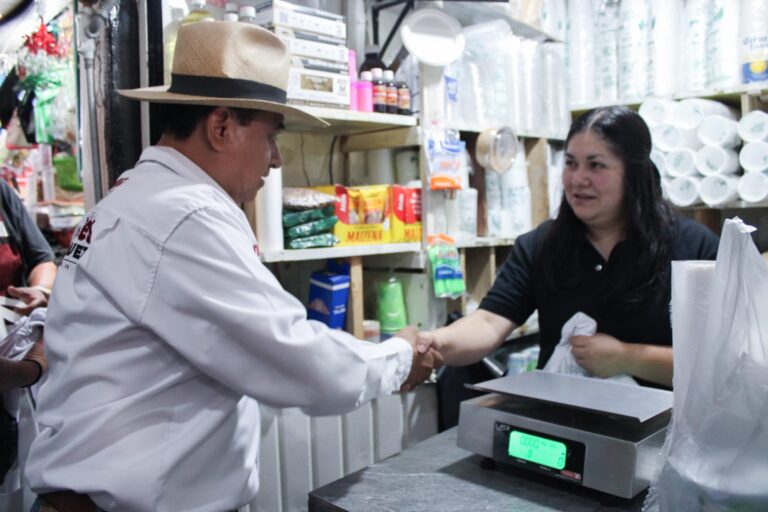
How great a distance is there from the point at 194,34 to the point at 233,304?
56cm

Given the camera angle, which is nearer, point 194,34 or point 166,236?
point 166,236

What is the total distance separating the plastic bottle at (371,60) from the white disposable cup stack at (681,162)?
1.15 meters

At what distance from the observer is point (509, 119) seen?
2471 mm

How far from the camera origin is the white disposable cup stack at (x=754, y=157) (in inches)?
83.4

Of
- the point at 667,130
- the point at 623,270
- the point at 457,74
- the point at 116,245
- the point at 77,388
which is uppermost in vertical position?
the point at 457,74

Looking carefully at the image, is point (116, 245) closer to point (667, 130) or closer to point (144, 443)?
point (144, 443)

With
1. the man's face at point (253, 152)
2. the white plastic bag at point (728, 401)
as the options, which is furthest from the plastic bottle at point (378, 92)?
the white plastic bag at point (728, 401)

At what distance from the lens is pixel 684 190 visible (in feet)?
7.50

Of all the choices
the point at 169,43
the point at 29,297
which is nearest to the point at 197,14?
the point at 169,43

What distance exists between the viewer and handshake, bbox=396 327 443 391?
1.52 m

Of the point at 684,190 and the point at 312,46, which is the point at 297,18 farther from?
the point at 684,190

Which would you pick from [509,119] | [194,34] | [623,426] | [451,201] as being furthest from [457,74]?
[623,426]

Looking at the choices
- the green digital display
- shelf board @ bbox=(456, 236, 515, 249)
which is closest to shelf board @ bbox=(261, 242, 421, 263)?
shelf board @ bbox=(456, 236, 515, 249)

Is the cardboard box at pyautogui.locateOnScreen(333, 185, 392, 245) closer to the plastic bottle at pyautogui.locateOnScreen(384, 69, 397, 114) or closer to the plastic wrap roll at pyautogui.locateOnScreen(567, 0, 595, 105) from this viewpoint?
the plastic bottle at pyautogui.locateOnScreen(384, 69, 397, 114)
